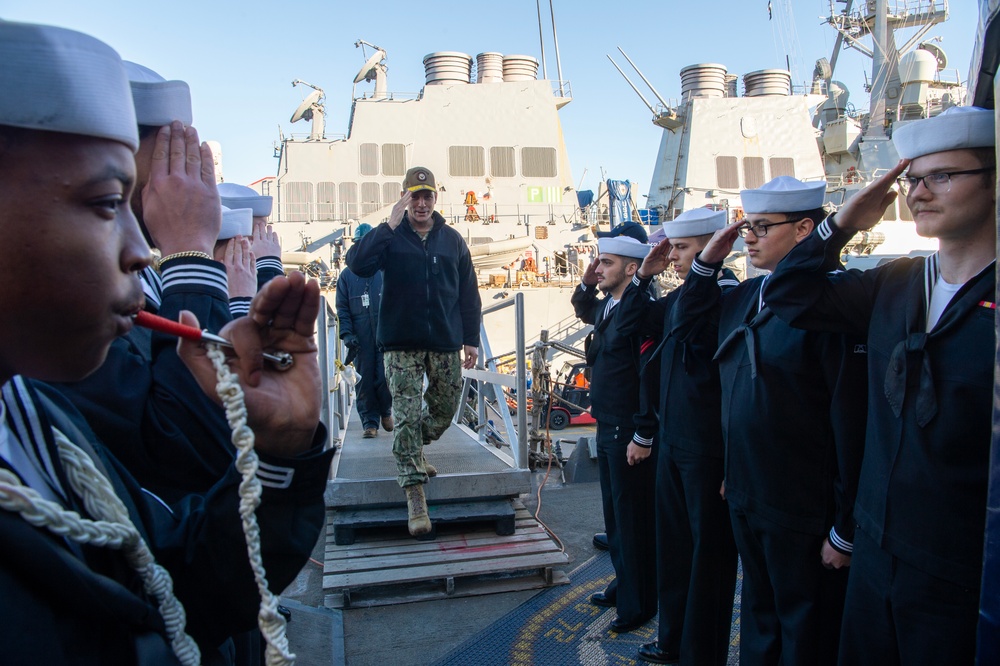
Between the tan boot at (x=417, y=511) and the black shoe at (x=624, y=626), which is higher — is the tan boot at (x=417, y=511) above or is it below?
above

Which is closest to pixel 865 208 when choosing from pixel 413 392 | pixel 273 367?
pixel 273 367

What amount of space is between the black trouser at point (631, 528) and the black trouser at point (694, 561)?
0.33m

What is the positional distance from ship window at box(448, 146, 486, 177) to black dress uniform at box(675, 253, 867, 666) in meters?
19.1

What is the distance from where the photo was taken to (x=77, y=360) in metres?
0.77

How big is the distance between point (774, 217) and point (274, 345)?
7.85ft

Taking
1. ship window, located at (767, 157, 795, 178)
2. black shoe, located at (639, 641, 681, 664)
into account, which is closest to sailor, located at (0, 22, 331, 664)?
black shoe, located at (639, 641, 681, 664)

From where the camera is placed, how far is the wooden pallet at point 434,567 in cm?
397

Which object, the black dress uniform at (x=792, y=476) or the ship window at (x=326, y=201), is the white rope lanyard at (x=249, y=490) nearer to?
the black dress uniform at (x=792, y=476)

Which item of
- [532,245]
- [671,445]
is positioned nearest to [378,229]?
[671,445]

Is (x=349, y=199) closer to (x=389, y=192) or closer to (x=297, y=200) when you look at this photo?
(x=389, y=192)

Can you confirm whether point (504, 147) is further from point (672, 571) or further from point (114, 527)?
point (114, 527)

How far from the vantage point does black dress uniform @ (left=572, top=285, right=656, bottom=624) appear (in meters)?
3.68

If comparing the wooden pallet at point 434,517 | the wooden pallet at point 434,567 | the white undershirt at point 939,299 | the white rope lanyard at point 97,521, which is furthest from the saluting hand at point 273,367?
the wooden pallet at point 434,517

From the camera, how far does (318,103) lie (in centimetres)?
2333
